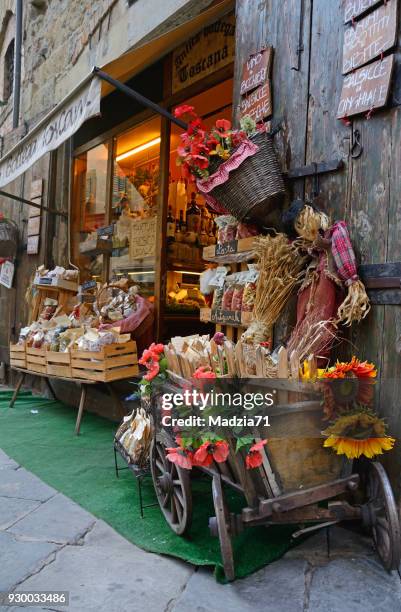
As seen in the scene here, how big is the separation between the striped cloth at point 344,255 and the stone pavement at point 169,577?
153 centimetres

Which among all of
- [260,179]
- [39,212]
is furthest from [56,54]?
[260,179]

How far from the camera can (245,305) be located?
356cm

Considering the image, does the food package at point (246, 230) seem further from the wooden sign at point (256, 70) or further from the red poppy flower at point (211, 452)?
the red poppy flower at point (211, 452)

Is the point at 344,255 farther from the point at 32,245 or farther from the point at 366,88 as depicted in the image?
the point at 32,245

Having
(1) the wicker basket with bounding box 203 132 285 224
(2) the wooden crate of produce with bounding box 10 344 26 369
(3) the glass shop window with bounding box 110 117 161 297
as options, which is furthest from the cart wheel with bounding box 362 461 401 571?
(2) the wooden crate of produce with bounding box 10 344 26 369

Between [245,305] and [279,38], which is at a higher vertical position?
[279,38]

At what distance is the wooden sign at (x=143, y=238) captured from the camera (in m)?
6.63

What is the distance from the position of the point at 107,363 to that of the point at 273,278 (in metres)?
2.34

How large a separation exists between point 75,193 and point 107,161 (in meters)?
0.88

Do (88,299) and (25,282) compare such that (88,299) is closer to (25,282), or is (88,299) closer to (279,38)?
(25,282)

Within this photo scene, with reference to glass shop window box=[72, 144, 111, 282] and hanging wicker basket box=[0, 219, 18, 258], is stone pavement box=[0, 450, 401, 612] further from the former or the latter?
hanging wicker basket box=[0, 219, 18, 258]

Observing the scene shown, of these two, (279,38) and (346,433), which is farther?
(279,38)

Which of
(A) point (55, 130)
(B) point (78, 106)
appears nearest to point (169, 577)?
(B) point (78, 106)

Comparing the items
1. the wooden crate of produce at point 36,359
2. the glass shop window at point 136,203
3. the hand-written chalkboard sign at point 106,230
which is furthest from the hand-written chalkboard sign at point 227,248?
the hand-written chalkboard sign at point 106,230
